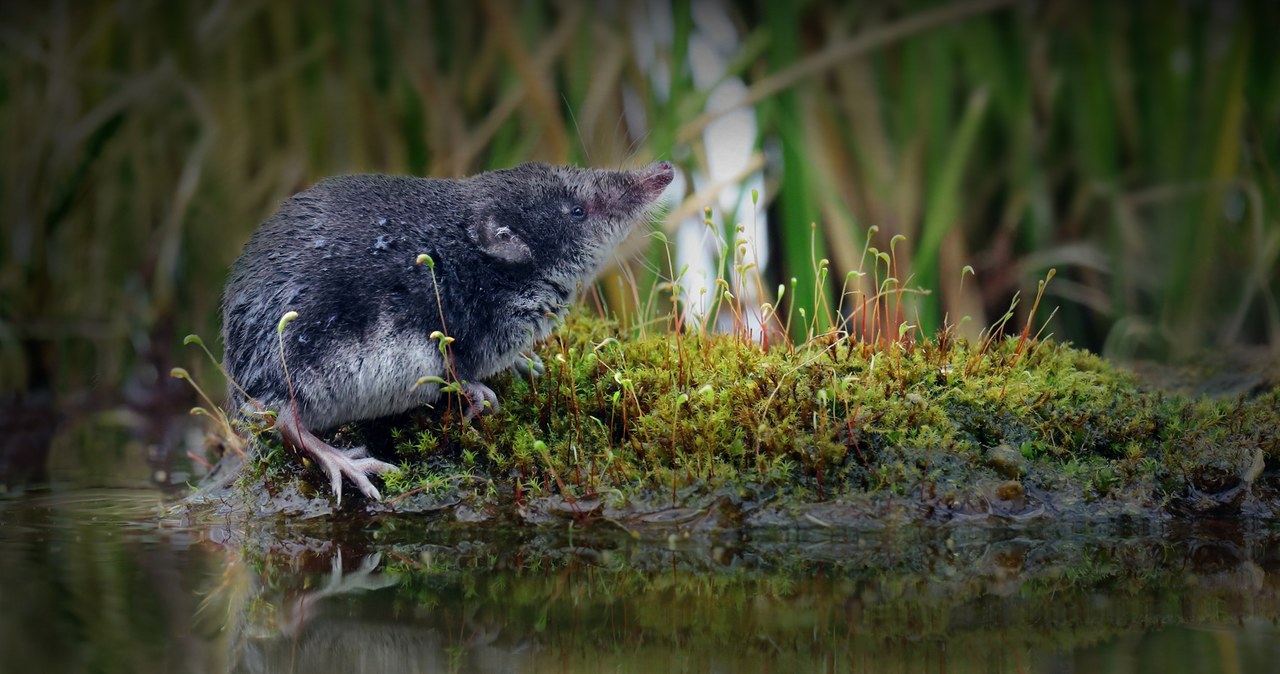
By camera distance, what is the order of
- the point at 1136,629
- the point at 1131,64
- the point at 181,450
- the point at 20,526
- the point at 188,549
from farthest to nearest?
the point at 1131,64 → the point at 181,450 → the point at 20,526 → the point at 188,549 → the point at 1136,629

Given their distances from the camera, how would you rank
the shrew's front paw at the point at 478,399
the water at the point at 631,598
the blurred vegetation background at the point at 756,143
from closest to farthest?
the water at the point at 631,598 → the shrew's front paw at the point at 478,399 → the blurred vegetation background at the point at 756,143

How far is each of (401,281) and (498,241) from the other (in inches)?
13.7

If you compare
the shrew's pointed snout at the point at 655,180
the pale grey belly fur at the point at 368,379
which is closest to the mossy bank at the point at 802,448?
the pale grey belly fur at the point at 368,379

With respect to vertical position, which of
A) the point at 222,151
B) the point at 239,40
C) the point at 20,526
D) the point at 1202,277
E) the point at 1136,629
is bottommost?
the point at 1136,629

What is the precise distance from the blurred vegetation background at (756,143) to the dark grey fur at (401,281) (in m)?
1.49

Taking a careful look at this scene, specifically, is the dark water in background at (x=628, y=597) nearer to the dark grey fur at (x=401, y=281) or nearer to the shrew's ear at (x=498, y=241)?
the dark grey fur at (x=401, y=281)

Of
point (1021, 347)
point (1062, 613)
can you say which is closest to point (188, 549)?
point (1062, 613)

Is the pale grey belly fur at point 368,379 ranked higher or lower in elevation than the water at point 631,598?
higher

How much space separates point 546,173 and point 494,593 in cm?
176

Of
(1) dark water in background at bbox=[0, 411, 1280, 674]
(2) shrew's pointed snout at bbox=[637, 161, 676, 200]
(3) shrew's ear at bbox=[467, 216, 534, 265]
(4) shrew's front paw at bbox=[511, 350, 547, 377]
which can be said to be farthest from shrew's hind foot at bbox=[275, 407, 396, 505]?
(2) shrew's pointed snout at bbox=[637, 161, 676, 200]

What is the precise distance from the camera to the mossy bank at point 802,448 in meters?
3.33

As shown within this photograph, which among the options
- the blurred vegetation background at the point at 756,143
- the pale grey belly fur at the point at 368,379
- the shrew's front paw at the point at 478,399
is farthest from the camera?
the blurred vegetation background at the point at 756,143

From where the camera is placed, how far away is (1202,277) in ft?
21.0

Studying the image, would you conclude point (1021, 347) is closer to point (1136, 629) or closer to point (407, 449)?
point (1136, 629)
